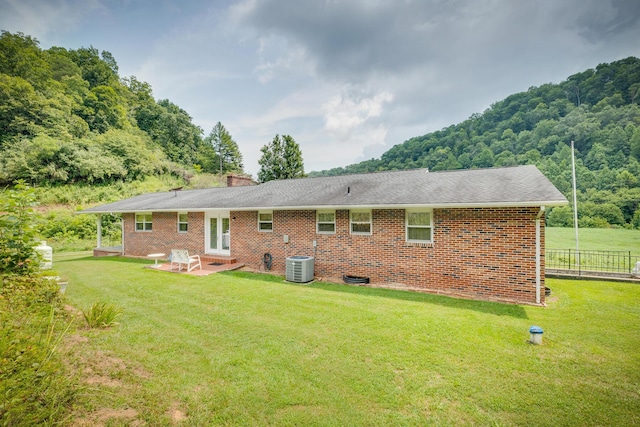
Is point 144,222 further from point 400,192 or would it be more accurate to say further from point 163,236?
point 400,192

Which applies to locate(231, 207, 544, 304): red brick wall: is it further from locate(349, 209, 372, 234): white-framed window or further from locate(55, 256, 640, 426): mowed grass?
locate(55, 256, 640, 426): mowed grass

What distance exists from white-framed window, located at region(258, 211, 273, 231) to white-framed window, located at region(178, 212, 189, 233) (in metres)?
4.94

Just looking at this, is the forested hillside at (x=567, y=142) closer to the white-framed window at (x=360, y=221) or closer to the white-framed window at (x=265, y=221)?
the white-framed window at (x=265, y=221)

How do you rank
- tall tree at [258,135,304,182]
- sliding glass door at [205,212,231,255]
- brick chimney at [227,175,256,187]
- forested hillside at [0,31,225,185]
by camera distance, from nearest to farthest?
sliding glass door at [205,212,231,255] → brick chimney at [227,175,256,187] → forested hillside at [0,31,225,185] → tall tree at [258,135,304,182]

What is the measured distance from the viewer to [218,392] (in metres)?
3.53

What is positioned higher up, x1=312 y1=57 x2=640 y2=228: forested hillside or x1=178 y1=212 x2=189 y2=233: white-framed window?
x1=312 y1=57 x2=640 y2=228: forested hillside

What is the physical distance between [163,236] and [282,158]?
3252 cm

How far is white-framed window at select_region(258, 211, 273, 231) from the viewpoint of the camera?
39.1 ft

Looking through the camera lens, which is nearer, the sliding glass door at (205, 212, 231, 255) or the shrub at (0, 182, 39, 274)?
the shrub at (0, 182, 39, 274)

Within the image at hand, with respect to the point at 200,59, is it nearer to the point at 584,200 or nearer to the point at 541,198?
the point at 541,198

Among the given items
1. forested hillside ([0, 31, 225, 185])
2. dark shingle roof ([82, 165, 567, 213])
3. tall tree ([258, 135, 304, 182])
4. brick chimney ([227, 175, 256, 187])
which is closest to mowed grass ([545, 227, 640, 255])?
dark shingle roof ([82, 165, 567, 213])

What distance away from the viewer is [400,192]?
9812 mm

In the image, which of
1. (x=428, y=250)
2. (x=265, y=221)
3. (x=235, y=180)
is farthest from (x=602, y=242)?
(x=235, y=180)

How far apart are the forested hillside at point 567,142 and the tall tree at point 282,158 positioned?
29.0ft
